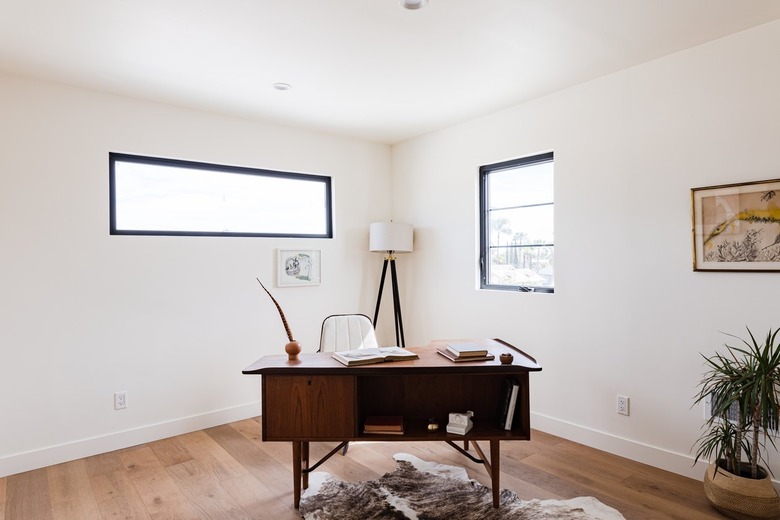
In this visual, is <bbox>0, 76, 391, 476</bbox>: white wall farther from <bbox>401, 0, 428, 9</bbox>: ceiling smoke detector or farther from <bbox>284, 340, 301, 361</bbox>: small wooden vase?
<bbox>401, 0, 428, 9</bbox>: ceiling smoke detector

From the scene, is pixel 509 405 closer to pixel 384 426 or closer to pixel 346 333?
pixel 384 426

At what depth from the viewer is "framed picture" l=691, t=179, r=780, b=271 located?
243 centimetres

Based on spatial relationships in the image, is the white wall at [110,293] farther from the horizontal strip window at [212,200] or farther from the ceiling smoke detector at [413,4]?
the ceiling smoke detector at [413,4]

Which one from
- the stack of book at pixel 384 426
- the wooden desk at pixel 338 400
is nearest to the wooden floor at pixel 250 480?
the wooden desk at pixel 338 400

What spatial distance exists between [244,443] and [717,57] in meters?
3.91

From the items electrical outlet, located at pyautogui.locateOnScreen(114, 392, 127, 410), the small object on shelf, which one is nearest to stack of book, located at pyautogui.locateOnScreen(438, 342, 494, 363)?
the small object on shelf

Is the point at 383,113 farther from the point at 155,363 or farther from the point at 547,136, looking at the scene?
the point at 155,363

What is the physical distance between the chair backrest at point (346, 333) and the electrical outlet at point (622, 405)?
172 centimetres

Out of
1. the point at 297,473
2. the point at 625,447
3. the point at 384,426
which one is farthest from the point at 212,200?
the point at 625,447

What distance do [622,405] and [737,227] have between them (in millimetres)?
1307

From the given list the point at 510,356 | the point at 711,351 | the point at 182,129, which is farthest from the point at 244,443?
the point at 711,351

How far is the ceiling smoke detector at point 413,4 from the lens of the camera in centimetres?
219

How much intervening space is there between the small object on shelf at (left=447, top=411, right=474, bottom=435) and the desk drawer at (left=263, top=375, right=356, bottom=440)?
496 millimetres

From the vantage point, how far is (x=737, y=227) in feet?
8.33
